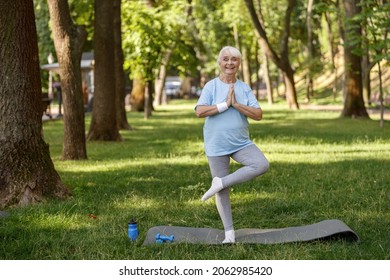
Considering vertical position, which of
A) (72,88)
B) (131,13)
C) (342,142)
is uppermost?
(131,13)

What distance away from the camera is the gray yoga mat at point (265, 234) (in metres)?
7.63

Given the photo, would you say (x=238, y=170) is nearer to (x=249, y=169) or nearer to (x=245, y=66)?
(x=249, y=169)

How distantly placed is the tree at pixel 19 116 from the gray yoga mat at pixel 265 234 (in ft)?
8.61

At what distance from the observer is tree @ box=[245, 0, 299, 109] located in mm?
37062

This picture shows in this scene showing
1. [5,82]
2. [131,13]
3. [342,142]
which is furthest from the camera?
[131,13]

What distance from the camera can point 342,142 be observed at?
20266mm

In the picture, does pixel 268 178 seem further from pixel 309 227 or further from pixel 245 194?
pixel 309 227

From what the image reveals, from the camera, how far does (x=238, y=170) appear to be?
7.52 metres

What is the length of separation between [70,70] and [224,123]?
8.85 metres

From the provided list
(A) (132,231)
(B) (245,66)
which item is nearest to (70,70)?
(A) (132,231)

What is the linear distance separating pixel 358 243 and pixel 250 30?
55613 mm

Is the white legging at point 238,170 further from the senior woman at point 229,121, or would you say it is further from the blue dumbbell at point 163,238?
the blue dumbbell at point 163,238

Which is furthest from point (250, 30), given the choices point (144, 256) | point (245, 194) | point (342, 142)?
point (144, 256)

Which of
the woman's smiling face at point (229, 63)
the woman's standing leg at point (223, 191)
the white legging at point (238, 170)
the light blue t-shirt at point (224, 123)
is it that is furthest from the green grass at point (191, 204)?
the woman's smiling face at point (229, 63)
